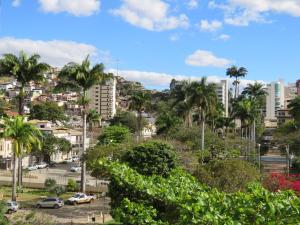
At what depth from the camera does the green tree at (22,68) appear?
48062mm

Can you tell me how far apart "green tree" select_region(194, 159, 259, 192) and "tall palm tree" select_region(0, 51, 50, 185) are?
75.9 ft

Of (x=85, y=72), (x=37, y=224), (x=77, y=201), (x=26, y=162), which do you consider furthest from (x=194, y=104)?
(x=37, y=224)

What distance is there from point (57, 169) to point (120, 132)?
12.8 meters

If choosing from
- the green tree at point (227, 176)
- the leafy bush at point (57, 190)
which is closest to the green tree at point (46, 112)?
the leafy bush at point (57, 190)

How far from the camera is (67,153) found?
9469 cm

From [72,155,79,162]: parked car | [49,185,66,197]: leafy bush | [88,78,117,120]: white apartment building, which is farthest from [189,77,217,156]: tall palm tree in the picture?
[88,78,117,120]: white apartment building

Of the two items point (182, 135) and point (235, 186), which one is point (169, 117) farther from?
point (235, 186)

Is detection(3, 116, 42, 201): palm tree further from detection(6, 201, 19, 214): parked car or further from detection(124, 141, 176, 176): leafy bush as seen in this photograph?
detection(124, 141, 176, 176): leafy bush

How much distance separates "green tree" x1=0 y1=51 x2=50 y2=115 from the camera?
4806 centimetres

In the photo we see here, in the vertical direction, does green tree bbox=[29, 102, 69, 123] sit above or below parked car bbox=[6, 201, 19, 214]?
above

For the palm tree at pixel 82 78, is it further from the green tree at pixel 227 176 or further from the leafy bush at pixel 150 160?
the green tree at pixel 227 176

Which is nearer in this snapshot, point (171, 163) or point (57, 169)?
point (171, 163)

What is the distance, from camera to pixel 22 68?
159 feet

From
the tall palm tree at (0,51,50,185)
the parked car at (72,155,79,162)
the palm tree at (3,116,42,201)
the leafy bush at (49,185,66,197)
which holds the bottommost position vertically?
the parked car at (72,155,79,162)
